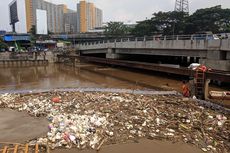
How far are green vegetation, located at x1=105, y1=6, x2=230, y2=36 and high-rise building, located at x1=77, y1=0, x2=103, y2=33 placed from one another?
8162 cm

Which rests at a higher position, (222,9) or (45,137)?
(222,9)

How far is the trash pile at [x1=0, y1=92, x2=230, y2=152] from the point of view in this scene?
30.7ft

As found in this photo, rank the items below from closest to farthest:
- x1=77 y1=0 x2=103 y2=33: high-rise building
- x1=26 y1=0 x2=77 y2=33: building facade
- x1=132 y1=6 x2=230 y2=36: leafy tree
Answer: x1=132 y1=6 x2=230 y2=36: leafy tree
x1=26 y1=0 x2=77 y2=33: building facade
x1=77 y1=0 x2=103 y2=33: high-rise building

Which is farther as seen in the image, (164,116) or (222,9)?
(222,9)

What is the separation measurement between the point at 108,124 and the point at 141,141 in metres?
1.90

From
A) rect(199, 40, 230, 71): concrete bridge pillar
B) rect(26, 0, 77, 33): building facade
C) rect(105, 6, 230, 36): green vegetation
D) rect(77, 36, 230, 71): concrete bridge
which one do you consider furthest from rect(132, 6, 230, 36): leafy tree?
rect(26, 0, 77, 33): building facade

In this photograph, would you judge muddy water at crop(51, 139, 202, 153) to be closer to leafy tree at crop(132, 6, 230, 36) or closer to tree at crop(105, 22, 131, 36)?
leafy tree at crop(132, 6, 230, 36)

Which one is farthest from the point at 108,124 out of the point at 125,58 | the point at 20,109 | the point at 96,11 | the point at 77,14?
the point at 96,11

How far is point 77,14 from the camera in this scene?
146875mm

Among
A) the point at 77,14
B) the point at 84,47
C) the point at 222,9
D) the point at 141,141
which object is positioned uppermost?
the point at 77,14

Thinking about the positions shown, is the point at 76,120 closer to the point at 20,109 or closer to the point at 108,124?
the point at 108,124

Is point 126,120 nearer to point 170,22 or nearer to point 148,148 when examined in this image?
point 148,148

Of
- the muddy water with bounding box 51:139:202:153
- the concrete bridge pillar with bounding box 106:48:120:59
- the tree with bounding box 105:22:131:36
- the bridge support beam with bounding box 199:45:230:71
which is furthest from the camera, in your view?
the tree with bounding box 105:22:131:36

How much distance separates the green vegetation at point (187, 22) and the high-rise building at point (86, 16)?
268ft
